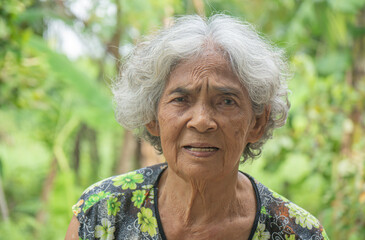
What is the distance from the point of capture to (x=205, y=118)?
1.61 meters

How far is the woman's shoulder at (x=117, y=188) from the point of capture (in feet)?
6.12

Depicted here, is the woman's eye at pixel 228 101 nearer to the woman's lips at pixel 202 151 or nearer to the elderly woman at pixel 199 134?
the elderly woman at pixel 199 134

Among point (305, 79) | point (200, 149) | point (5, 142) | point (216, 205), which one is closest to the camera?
point (200, 149)

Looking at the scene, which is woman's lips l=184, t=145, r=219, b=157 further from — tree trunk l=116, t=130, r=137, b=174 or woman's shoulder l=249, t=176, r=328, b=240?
tree trunk l=116, t=130, r=137, b=174

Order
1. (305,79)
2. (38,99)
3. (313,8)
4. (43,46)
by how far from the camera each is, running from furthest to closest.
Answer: (305,79)
(313,8)
(43,46)
(38,99)

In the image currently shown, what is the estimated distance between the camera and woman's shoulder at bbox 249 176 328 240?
72.9 inches

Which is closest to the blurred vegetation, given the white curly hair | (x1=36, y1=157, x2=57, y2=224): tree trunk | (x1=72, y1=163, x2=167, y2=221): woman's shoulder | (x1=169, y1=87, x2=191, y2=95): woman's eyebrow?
(x1=36, y1=157, x2=57, y2=224): tree trunk

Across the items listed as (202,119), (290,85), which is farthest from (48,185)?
(202,119)

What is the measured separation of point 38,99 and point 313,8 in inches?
98.7

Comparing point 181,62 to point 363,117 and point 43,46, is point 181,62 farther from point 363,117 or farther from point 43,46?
point 363,117

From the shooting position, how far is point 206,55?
169cm

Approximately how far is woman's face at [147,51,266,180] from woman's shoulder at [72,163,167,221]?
0.27m

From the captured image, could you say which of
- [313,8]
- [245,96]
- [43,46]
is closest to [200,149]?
[245,96]

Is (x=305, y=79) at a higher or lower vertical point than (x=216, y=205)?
lower
